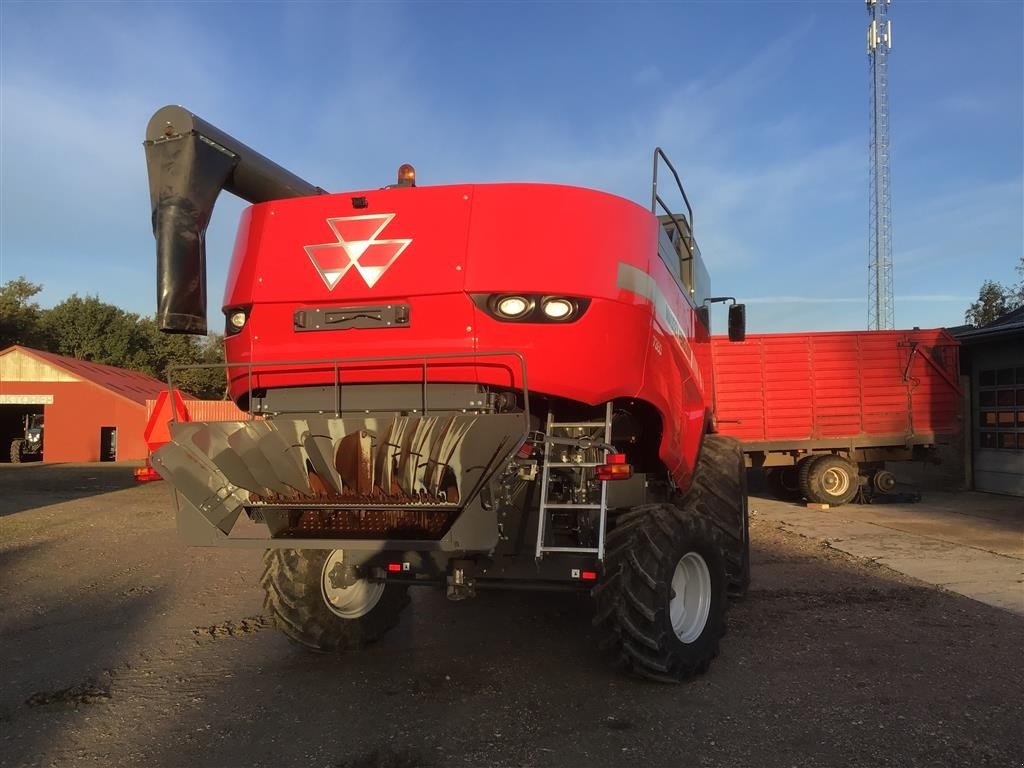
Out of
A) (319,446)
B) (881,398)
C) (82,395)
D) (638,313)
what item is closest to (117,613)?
(319,446)

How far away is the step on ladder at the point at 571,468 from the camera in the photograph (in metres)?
3.84

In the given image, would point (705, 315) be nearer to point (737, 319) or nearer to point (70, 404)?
point (737, 319)

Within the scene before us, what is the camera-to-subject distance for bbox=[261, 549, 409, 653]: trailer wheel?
483 centimetres

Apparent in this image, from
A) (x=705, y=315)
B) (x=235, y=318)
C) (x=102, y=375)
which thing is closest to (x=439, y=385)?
(x=235, y=318)

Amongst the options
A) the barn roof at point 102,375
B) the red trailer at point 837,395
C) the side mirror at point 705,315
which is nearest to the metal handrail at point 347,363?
the side mirror at point 705,315

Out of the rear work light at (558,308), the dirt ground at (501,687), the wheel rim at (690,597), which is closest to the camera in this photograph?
the dirt ground at (501,687)

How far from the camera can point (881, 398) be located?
13.7 m

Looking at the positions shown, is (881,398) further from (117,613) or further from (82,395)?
(82,395)

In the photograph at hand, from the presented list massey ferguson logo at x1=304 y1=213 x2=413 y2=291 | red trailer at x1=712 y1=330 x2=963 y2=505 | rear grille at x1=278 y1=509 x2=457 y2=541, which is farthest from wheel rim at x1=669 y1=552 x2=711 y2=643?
red trailer at x1=712 y1=330 x2=963 y2=505

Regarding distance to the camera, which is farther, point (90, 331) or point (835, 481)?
point (90, 331)

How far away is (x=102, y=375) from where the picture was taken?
30.4 metres

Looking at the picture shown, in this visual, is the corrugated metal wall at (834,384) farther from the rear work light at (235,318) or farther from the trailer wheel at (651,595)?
the rear work light at (235,318)

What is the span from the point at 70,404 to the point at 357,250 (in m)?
28.9

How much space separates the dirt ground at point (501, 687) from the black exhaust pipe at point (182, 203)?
2077 millimetres
